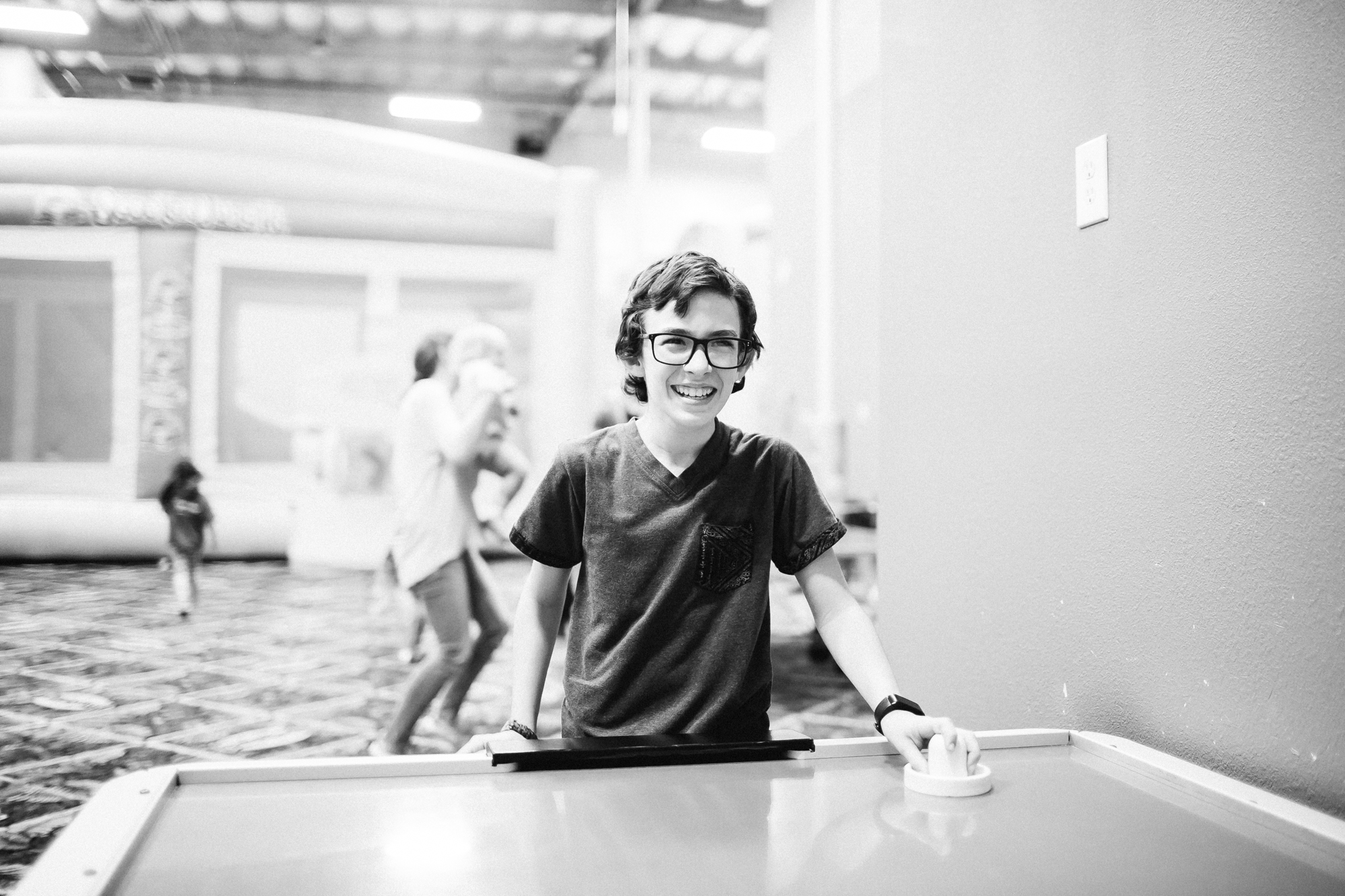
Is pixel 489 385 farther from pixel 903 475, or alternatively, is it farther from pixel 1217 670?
pixel 1217 670

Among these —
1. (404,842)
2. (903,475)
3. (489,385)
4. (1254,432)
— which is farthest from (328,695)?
→ (1254,432)

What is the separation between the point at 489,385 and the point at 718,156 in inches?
352

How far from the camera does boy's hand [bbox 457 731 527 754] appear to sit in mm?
1001

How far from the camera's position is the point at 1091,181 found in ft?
3.84

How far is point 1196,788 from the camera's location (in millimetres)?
909

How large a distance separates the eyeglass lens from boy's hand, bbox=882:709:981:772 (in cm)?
43

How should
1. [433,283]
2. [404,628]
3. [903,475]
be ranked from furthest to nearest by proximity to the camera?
1. [433,283]
2. [404,628]
3. [903,475]

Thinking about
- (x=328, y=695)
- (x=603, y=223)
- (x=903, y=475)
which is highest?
(x=603, y=223)

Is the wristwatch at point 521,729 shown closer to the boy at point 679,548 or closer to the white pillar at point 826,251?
the boy at point 679,548

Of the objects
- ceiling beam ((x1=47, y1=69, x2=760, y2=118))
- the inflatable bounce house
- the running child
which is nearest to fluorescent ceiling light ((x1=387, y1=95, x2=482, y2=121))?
ceiling beam ((x1=47, y1=69, x2=760, y2=118))

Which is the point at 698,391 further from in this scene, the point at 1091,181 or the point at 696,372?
the point at 1091,181

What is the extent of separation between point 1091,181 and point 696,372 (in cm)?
53

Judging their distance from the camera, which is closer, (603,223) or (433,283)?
(433,283)

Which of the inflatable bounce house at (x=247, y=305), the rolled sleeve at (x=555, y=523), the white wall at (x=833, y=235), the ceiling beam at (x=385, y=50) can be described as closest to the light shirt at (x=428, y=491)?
the rolled sleeve at (x=555, y=523)
